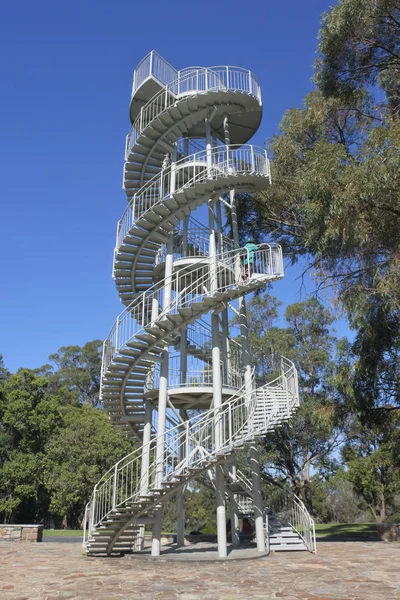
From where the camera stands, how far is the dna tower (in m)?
10.8

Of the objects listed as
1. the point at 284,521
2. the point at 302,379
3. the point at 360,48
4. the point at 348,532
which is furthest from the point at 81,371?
the point at 360,48

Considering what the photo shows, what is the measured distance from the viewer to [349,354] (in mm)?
15398

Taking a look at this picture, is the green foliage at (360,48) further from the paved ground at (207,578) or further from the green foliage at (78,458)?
the green foliage at (78,458)

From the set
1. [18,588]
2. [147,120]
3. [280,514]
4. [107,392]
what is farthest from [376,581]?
[147,120]

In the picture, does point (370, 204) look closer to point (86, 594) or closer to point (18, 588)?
point (86, 594)

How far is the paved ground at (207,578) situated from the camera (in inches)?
259

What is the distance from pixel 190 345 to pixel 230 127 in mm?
7259

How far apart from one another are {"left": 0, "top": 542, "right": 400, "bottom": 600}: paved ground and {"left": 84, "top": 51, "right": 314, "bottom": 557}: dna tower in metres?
1.14

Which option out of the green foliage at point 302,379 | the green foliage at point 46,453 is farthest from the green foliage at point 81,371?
the green foliage at point 302,379

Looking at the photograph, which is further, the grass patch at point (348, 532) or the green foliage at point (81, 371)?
the green foliage at point (81, 371)

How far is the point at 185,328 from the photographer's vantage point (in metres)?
13.9

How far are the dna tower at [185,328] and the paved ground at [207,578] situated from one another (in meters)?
Answer: 1.14

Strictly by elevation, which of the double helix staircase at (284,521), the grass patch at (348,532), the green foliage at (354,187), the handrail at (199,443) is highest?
the green foliage at (354,187)

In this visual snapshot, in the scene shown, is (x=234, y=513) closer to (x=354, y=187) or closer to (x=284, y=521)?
(x=284, y=521)
